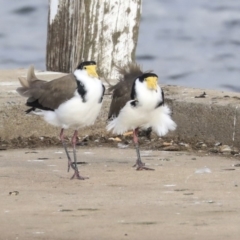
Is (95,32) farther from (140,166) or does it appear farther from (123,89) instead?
(140,166)

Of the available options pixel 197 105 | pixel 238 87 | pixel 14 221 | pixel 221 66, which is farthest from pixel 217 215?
pixel 221 66

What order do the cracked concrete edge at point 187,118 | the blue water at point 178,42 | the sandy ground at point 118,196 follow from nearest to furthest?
the sandy ground at point 118,196
the cracked concrete edge at point 187,118
the blue water at point 178,42

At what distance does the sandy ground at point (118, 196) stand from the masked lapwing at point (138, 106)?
27 centimetres

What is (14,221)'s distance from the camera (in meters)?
6.74

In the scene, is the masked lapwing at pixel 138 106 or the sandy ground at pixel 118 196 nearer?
the sandy ground at pixel 118 196

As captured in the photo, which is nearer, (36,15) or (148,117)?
(148,117)

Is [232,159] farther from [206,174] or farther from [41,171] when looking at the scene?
[41,171]

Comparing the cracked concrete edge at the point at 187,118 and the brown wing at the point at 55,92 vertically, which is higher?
the brown wing at the point at 55,92

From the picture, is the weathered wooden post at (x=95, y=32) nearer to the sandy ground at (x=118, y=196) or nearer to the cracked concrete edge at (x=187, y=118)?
the cracked concrete edge at (x=187, y=118)

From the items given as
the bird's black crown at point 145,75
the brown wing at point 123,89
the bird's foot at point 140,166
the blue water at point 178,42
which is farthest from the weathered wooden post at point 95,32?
the blue water at point 178,42

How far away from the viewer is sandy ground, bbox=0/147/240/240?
6508 millimetres

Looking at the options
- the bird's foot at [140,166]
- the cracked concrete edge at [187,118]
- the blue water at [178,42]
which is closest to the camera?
the bird's foot at [140,166]

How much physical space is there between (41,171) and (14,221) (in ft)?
5.70

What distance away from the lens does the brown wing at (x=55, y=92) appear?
848 cm
